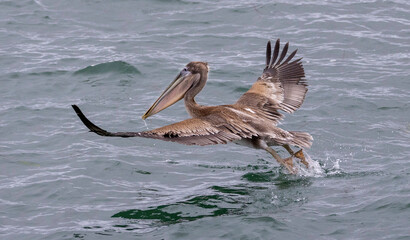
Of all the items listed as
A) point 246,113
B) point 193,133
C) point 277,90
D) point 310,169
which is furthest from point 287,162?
point 193,133

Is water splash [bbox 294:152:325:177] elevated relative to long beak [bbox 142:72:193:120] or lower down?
lower down

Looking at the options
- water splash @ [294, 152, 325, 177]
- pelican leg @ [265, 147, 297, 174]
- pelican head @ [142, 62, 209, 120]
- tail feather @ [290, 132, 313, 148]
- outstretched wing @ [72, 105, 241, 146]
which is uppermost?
pelican head @ [142, 62, 209, 120]

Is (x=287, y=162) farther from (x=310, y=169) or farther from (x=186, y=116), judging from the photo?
(x=186, y=116)

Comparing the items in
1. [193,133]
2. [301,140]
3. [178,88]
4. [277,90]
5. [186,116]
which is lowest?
[186,116]

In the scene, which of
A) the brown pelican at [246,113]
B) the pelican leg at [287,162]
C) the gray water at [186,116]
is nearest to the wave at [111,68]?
the gray water at [186,116]

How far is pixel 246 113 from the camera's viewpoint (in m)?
8.62

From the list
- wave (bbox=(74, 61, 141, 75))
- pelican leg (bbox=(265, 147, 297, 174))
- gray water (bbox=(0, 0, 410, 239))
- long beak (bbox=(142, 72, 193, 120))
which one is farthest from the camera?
wave (bbox=(74, 61, 141, 75))

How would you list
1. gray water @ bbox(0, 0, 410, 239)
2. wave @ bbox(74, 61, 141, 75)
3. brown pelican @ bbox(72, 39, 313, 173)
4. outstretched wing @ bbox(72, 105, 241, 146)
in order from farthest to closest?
1. wave @ bbox(74, 61, 141, 75)
2. brown pelican @ bbox(72, 39, 313, 173)
3. outstretched wing @ bbox(72, 105, 241, 146)
4. gray water @ bbox(0, 0, 410, 239)

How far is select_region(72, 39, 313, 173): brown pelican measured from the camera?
7520mm

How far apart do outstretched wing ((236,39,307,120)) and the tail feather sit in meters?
0.63

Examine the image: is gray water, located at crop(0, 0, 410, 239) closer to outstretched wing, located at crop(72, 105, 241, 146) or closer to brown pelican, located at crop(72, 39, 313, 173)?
brown pelican, located at crop(72, 39, 313, 173)

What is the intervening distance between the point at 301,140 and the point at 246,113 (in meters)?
0.76

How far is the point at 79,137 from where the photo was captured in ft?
31.6

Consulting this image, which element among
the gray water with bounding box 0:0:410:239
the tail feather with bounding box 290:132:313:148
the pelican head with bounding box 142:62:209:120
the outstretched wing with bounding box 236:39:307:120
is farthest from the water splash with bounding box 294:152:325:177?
the pelican head with bounding box 142:62:209:120
